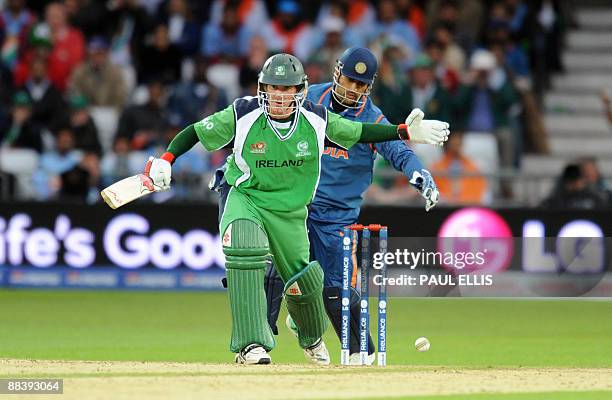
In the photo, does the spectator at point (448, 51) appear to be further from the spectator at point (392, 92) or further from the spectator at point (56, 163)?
the spectator at point (56, 163)

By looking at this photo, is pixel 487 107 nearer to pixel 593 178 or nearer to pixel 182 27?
pixel 593 178

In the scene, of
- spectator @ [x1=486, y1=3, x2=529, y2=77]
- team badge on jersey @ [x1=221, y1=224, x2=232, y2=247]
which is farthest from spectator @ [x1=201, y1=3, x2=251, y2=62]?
team badge on jersey @ [x1=221, y1=224, x2=232, y2=247]

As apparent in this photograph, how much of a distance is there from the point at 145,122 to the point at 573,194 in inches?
213

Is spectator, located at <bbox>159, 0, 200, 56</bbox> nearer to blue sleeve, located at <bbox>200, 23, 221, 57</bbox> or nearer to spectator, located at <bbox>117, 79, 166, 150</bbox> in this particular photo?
blue sleeve, located at <bbox>200, 23, 221, 57</bbox>

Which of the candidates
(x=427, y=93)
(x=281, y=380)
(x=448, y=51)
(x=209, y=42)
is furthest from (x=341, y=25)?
(x=281, y=380)

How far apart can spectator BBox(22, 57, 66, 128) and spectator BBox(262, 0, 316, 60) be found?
2.99 metres

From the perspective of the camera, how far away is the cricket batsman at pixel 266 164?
34.3ft

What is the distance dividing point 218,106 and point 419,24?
358cm

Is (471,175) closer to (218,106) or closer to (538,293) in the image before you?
(218,106)

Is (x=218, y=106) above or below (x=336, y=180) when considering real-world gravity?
above

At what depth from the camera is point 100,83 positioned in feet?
68.0

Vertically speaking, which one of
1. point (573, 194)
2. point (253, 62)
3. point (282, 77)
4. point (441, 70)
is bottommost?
point (282, 77)

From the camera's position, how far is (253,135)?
1048cm

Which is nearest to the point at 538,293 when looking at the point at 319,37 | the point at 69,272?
the point at 69,272
